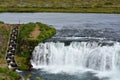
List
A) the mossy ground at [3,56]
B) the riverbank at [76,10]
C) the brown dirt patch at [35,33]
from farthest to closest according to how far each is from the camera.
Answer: the riverbank at [76,10], the brown dirt patch at [35,33], the mossy ground at [3,56]

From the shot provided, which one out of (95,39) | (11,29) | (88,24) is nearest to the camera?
(95,39)

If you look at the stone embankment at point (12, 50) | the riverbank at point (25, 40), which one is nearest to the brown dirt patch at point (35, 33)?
the riverbank at point (25, 40)

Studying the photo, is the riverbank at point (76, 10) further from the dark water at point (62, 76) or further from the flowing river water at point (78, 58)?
the dark water at point (62, 76)

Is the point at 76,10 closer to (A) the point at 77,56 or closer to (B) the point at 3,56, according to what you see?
(A) the point at 77,56

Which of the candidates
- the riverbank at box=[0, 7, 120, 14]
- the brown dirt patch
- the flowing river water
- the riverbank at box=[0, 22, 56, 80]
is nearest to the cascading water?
the flowing river water

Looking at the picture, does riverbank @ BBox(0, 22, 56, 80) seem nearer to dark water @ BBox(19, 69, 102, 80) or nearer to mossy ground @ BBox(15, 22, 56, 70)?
mossy ground @ BBox(15, 22, 56, 70)

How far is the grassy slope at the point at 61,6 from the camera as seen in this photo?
112 metres

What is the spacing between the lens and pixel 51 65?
2245 inches

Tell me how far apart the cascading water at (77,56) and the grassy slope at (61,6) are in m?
→ 51.1

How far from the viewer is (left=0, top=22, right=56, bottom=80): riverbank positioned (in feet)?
182

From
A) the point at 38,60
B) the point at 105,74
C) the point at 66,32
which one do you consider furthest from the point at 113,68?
the point at 66,32

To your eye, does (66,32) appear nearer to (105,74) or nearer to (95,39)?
(95,39)

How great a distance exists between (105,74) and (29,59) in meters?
11.5

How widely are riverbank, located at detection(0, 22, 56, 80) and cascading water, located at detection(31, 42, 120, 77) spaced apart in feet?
3.74
